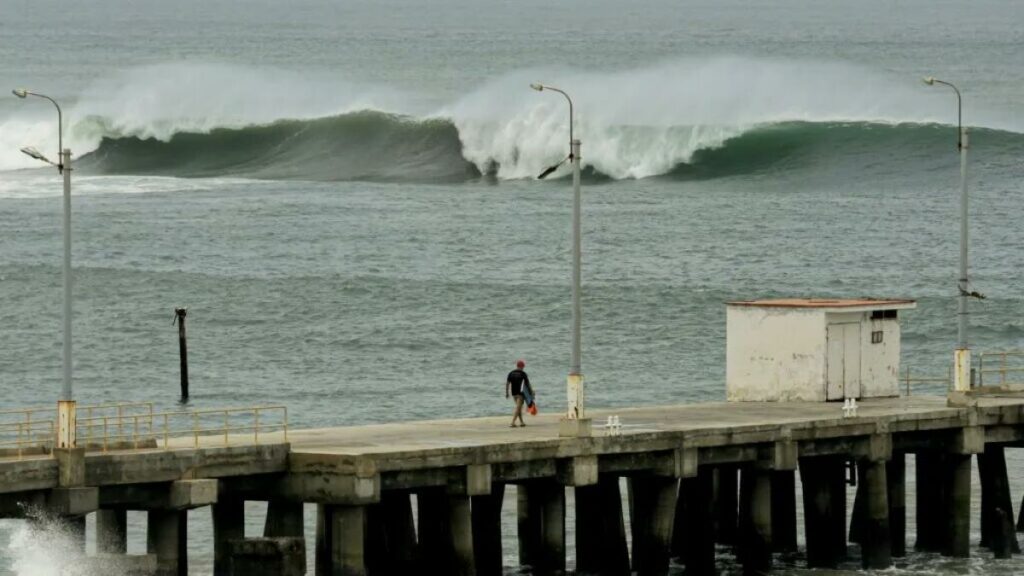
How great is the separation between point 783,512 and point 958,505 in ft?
7.63

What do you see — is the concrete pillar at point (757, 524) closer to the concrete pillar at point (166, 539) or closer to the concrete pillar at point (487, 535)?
the concrete pillar at point (487, 535)

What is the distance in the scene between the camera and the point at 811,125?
98.8 m

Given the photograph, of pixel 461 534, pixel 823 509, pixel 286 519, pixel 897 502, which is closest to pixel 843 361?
pixel 897 502

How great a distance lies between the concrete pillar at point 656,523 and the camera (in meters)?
34.2

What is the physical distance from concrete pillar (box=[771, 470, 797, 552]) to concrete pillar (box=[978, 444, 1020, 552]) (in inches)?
108

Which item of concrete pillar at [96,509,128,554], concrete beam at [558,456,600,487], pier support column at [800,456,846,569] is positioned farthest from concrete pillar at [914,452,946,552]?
concrete pillar at [96,509,128,554]

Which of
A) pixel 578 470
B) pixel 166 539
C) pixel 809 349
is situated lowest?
pixel 166 539

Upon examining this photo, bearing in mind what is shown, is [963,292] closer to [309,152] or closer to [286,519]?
[286,519]

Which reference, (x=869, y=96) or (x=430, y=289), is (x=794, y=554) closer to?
(x=430, y=289)

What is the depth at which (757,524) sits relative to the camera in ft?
117

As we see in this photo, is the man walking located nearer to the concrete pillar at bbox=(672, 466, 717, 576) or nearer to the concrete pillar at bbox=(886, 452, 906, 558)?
the concrete pillar at bbox=(672, 466, 717, 576)

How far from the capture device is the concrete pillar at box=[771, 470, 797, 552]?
36.8 metres

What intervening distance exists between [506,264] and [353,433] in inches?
1500

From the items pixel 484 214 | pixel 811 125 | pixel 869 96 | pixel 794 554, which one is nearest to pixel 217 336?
pixel 484 214
